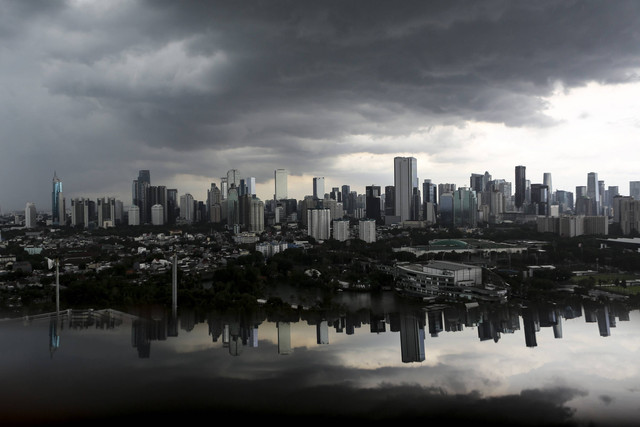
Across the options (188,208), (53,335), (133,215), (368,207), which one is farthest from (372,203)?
(53,335)

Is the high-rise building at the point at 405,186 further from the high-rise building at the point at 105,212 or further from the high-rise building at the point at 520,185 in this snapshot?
the high-rise building at the point at 105,212

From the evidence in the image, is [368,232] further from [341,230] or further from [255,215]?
[255,215]

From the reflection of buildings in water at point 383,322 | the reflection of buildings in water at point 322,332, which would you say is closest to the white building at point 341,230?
the reflection of buildings in water at point 383,322

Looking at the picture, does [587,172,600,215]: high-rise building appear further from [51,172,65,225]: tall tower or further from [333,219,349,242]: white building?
[51,172,65,225]: tall tower

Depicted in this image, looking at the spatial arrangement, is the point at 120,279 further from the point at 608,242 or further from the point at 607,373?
the point at 608,242

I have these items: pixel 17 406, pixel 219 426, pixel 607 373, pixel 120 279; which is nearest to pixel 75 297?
pixel 120 279

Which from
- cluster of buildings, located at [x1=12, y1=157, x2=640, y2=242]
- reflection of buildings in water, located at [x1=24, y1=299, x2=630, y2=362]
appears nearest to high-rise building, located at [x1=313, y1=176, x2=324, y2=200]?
cluster of buildings, located at [x1=12, y1=157, x2=640, y2=242]
